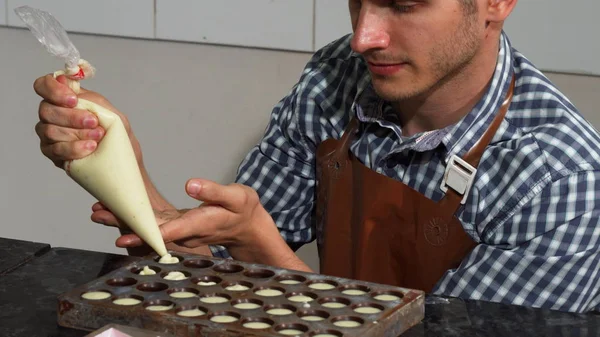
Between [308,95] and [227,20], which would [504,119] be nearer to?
[308,95]

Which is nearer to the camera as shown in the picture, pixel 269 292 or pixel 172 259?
pixel 269 292

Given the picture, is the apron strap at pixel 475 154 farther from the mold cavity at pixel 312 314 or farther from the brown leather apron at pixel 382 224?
the mold cavity at pixel 312 314

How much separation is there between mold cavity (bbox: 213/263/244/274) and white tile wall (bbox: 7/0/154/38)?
149 centimetres

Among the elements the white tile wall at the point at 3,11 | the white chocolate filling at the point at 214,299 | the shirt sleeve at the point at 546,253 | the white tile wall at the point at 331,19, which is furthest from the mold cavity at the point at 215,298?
the white tile wall at the point at 3,11

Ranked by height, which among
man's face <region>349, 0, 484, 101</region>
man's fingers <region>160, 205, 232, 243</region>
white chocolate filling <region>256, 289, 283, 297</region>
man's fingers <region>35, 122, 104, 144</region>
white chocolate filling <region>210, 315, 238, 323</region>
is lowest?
white chocolate filling <region>210, 315, 238, 323</region>

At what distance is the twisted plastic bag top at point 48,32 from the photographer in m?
1.39

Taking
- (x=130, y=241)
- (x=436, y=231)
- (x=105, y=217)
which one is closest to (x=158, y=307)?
(x=130, y=241)

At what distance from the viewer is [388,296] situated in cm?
125

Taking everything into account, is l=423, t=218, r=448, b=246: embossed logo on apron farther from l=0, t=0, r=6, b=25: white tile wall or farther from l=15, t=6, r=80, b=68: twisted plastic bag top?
l=0, t=0, r=6, b=25: white tile wall

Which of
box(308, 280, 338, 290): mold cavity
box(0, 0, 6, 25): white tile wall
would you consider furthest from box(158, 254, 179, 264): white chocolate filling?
box(0, 0, 6, 25): white tile wall

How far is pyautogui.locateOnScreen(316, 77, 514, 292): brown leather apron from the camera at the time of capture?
169cm

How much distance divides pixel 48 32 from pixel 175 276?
42 cm

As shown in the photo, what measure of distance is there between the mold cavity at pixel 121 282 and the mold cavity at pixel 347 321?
300mm

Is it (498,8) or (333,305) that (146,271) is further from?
(498,8)
